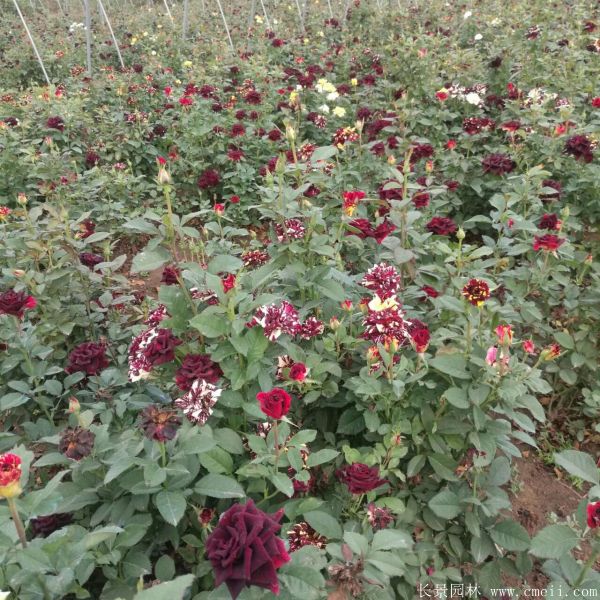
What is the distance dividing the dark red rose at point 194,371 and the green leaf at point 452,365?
0.62m

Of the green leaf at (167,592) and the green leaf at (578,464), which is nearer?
the green leaf at (167,592)

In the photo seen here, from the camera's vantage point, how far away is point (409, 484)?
1.65 metres

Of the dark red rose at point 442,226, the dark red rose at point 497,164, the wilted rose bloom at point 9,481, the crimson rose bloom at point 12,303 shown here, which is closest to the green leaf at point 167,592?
the wilted rose bloom at point 9,481

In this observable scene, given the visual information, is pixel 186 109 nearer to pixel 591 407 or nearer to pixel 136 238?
pixel 136 238

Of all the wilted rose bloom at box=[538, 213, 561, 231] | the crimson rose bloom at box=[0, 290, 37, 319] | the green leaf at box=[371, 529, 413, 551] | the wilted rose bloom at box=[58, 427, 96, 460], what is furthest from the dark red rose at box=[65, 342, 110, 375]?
the wilted rose bloom at box=[538, 213, 561, 231]

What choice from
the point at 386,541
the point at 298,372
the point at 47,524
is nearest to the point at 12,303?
the point at 47,524

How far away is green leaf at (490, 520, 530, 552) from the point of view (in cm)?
143

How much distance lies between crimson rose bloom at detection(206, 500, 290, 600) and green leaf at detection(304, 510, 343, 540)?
0.40 meters

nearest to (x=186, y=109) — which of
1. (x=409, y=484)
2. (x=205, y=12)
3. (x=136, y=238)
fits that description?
(x=136, y=238)

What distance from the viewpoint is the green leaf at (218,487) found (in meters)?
1.22

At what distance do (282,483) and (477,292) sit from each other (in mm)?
738

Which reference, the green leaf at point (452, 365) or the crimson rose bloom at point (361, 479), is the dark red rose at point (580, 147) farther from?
the crimson rose bloom at point (361, 479)

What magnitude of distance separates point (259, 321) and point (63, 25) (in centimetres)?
1026

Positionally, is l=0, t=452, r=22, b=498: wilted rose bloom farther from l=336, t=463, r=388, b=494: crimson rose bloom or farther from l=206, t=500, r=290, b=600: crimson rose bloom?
l=336, t=463, r=388, b=494: crimson rose bloom
